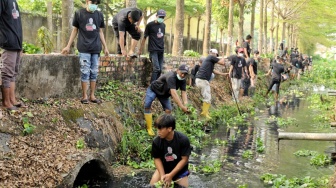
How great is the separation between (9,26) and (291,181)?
5.52m

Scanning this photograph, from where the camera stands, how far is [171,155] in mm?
6309

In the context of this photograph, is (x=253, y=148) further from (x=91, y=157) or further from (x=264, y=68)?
(x=264, y=68)

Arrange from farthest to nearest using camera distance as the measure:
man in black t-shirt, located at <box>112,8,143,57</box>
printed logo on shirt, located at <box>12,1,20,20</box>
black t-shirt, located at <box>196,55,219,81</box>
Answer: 1. black t-shirt, located at <box>196,55,219,81</box>
2. man in black t-shirt, located at <box>112,8,143,57</box>
3. printed logo on shirt, located at <box>12,1,20,20</box>

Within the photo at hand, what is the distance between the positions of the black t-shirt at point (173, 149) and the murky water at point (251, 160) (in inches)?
54.3

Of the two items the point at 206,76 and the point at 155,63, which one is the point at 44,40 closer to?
the point at 155,63

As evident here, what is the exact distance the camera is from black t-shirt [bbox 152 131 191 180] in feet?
20.5

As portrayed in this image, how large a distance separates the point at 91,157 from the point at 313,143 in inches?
271

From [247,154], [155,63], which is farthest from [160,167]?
[155,63]

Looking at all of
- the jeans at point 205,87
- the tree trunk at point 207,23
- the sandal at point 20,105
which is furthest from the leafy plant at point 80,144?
the tree trunk at point 207,23

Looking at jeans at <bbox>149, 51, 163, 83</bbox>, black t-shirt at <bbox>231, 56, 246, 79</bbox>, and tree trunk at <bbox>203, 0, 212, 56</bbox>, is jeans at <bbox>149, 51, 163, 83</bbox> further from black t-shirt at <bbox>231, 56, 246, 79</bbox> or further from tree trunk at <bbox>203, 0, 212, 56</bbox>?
tree trunk at <bbox>203, 0, 212, 56</bbox>

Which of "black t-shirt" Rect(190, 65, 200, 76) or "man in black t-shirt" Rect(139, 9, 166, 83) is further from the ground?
"man in black t-shirt" Rect(139, 9, 166, 83)

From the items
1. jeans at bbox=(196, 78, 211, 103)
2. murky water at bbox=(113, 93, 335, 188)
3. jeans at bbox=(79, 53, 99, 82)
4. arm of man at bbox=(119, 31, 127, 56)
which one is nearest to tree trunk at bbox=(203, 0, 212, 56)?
murky water at bbox=(113, 93, 335, 188)

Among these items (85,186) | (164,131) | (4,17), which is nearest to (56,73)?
(4,17)

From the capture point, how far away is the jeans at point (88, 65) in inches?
336
